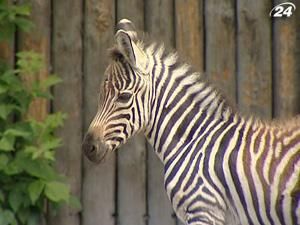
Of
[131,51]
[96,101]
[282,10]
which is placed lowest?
[96,101]

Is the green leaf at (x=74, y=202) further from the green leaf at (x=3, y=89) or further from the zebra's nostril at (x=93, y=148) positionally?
the zebra's nostril at (x=93, y=148)

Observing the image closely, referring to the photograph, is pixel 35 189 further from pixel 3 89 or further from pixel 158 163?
pixel 158 163

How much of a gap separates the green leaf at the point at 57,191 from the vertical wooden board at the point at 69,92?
52 cm

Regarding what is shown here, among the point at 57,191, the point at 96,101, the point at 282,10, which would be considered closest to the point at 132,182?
the point at 96,101

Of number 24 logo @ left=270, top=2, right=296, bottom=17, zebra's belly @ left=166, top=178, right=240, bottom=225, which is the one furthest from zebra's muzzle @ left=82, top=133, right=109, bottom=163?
number 24 logo @ left=270, top=2, right=296, bottom=17

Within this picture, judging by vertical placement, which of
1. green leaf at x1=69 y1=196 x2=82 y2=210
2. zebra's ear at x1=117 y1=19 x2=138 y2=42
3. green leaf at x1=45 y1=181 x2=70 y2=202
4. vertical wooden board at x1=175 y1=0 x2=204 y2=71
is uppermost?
vertical wooden board at x1=175 y1=0 x2=204 y2=71

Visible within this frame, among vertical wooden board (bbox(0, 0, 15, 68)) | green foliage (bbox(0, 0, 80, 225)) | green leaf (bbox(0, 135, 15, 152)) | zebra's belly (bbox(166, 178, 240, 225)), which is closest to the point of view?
zebra's belly (bbox(166, 178, 240, 225))

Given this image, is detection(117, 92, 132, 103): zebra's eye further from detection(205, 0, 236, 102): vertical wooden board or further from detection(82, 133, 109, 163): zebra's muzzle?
detection(205, 0, 236, 102): vertical wooden board

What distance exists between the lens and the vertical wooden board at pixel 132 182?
23.7 feet

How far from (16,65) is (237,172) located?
2.25m

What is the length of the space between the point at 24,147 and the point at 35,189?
32 centimetres

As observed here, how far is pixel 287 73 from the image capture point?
23.9 ft


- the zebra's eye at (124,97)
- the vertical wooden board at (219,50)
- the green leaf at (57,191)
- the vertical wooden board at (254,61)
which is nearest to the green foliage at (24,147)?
the green leaf at (57,191)

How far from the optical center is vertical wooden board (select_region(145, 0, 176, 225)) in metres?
7.23
